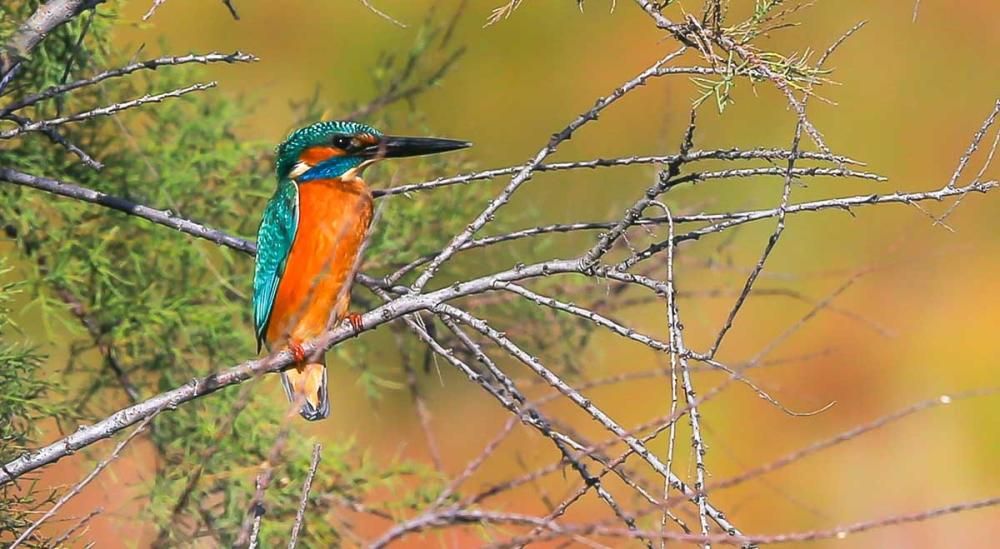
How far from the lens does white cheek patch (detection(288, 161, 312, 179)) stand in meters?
2.38

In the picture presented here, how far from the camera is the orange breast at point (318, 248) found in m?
2.23

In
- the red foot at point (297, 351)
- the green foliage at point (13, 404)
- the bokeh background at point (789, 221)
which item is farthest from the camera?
the bokeh background at point (789, 221)

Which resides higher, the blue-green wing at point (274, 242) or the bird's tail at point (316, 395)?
the blue-green wing at point (274, 242)

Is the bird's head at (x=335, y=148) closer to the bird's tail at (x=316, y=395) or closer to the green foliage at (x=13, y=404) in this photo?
the bird's tail at (x=316, y=395)

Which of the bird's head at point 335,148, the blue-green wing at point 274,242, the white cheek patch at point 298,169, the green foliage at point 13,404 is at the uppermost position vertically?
the bird's head at point 335,148

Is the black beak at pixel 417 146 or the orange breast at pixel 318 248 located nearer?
the black beak at pixel 417 146

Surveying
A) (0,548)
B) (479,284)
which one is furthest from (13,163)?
(479,284)

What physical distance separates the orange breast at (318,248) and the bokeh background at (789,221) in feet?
6.45

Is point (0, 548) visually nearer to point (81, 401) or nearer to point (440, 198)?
point (81, 401)

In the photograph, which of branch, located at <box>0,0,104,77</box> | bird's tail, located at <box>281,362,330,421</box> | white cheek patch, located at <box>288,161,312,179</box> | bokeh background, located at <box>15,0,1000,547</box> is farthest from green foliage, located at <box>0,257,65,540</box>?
bokeh background, located at <box>15,0,1000,547</box>

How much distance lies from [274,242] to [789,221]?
356cm

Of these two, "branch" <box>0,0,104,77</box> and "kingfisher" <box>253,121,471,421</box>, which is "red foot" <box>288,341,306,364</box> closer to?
"kingfisher" <box>253,121,471,421</box>

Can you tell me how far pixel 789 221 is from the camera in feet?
17.9

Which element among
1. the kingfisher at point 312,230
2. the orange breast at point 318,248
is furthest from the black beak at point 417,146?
the orange breast at point 318,248
